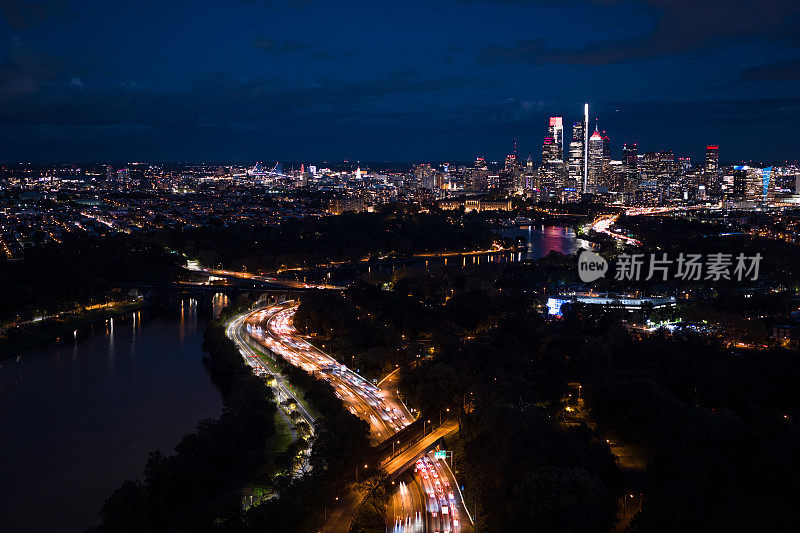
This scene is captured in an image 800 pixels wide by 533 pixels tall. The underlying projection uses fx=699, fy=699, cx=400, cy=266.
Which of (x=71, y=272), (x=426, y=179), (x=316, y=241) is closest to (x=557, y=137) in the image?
(x=426, y=179)

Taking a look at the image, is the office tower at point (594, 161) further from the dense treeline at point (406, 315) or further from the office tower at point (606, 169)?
the dense treeline at point (406, 315)

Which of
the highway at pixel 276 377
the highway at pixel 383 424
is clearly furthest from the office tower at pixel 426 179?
the highway at pixel 383 424

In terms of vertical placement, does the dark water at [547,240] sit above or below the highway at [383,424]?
above

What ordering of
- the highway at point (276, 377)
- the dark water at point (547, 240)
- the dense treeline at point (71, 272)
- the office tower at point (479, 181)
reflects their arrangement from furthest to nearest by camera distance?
1. the office tower at point (479, 181)
2. the dark water at point (547, 240)
3. the dense treeline at point (71, 272)
4. the highway at point (276, 377)

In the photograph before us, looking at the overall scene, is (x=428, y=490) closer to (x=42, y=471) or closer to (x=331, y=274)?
(x=42, y=471)

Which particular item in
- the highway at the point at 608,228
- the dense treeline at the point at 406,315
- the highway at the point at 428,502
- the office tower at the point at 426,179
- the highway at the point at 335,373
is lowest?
the highway at the point at 428,502

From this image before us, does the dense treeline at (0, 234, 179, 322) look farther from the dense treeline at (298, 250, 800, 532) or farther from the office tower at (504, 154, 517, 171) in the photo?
the office tower at (504, 154, 517, 171)

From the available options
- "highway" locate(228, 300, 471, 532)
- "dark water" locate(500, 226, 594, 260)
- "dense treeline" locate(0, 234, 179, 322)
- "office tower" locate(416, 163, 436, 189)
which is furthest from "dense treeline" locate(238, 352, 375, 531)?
"office tower" locate(416, 163, 436, 189)

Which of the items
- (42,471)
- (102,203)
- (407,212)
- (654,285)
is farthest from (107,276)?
(102,203)
